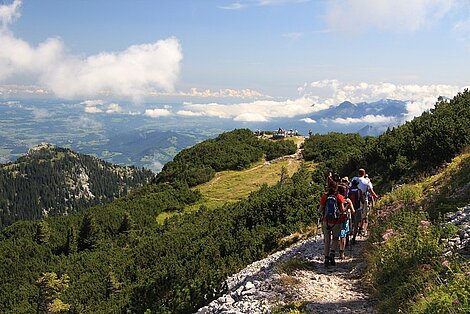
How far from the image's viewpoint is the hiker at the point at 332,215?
41.9ft

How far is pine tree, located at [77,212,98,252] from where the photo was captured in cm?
6506

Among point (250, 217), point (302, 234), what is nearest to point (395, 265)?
point (302, 234)

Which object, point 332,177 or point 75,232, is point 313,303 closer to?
point 332,177

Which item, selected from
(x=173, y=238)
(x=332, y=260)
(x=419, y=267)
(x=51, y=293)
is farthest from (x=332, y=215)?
(x=51, y=293)

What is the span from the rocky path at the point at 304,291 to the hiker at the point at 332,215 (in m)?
0.68

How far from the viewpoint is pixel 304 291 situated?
36.7ft

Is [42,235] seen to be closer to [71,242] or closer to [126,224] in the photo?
[71,242]

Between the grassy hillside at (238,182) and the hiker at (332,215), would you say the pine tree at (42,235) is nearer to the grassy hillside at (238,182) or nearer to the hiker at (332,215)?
the grassy hillside at (238,182)

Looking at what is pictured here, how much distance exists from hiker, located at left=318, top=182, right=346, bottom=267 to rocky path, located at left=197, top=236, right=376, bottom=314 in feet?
2.23

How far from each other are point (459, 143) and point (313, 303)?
18415mm

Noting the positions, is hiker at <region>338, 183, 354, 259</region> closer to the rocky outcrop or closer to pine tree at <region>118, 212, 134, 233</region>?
the rocky outcrop

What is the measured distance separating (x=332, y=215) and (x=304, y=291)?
8.77 feet

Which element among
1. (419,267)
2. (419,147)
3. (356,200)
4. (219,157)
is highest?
(419,147)

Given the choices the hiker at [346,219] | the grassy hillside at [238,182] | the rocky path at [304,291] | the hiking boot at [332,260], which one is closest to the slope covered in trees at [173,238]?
the grassy hillside at [238,182]
